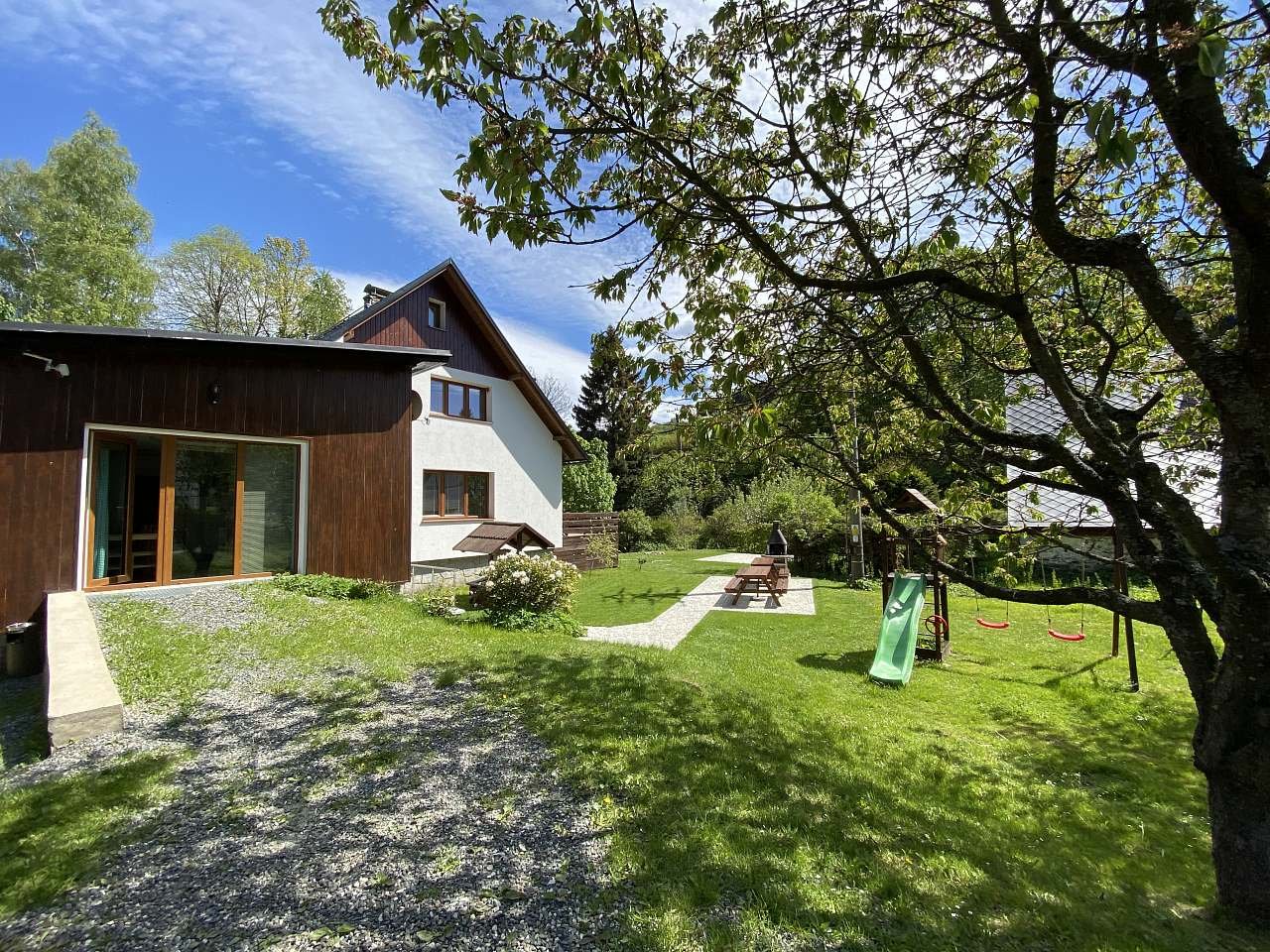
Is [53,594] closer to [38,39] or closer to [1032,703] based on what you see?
[38,39]

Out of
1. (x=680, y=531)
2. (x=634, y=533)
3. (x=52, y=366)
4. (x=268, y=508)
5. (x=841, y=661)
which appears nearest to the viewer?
(x=52, y=366)

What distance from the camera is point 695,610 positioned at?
1166 centimetres

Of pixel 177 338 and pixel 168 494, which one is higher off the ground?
pixel 177 338

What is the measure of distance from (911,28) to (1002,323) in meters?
2.46

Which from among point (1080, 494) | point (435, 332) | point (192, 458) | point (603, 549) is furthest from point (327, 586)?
point (603, 549)

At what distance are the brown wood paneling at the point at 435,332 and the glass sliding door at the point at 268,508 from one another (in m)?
4.25

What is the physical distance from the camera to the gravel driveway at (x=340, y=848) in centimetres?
231

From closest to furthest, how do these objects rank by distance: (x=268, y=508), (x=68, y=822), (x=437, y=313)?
1. (x=68, y=822)
2. (x=268, y=508)
3. (x=437, y=313)

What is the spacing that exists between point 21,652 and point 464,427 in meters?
9.62

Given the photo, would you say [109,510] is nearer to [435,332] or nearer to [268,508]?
[268,508]

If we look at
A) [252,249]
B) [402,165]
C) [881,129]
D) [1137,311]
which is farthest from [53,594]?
[252,249]

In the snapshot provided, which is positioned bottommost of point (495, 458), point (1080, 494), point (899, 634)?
point (899, 634)

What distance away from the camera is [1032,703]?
256 inches

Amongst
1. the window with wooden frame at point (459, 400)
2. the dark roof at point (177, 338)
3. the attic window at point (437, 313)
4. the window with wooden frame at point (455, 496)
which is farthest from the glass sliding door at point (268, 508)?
the attic window at point (437, 313)
